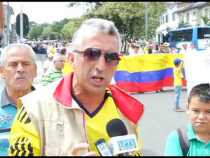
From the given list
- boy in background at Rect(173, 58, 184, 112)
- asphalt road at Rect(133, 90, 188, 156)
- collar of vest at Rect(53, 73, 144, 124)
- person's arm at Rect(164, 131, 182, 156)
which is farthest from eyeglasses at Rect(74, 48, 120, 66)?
boy in background at Rect(173, 58, 184, 112)

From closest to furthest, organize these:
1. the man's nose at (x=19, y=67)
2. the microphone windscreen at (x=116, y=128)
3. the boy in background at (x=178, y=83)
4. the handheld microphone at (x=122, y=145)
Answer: the handheld microphone at (x=122, y=145) < the microphone windscreen at (x=116, y=128) < the man's nose at (x=19, y=67) < the boy in background at (x=178, y=83)

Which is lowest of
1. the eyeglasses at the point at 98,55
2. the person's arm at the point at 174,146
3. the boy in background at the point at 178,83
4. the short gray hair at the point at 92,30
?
the boy in background at the point at 178,83

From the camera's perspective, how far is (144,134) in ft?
28.5

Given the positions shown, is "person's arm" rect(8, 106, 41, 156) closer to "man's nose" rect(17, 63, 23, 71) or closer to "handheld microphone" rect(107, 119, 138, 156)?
"handheld microphone" rect(107, 119, 138, 156)

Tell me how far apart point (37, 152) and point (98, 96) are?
38cm

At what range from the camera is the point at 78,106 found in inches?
87.4

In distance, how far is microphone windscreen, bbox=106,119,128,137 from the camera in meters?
2.22

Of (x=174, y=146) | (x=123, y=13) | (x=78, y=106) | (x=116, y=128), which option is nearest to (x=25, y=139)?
(x=78, y=106)

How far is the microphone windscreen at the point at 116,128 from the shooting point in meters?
2.22

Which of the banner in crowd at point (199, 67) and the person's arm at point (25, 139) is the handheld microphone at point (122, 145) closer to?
the person's arm at point (25, 139)

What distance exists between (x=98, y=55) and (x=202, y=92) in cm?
101

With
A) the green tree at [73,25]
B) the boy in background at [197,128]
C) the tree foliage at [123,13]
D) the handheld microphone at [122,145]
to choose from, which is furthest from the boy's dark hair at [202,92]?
the handheld microphone at [122,145]

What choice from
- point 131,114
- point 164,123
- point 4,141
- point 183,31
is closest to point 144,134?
point 164,123

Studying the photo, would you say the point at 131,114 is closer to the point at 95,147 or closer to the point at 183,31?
the point at 95,147
